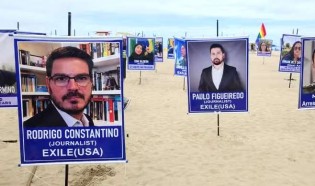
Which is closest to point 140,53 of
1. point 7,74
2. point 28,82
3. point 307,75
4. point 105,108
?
point 7,74

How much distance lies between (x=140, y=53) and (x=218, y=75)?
1252 cm

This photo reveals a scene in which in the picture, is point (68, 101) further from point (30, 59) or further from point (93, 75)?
point (30, 59)

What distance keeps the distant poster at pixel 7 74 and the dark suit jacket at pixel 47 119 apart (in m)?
4.31

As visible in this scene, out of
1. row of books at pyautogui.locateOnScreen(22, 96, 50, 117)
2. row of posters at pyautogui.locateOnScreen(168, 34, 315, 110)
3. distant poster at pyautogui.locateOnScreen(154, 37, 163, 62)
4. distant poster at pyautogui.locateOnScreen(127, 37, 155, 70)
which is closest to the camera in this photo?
row of books at pyautogui.locateOnScreen(22, 96, 50, 117)

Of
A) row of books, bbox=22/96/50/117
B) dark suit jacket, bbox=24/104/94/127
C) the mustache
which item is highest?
the mustache


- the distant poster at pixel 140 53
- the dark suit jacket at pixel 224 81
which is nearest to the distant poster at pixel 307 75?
the dark suit jacket at pixel 224 81

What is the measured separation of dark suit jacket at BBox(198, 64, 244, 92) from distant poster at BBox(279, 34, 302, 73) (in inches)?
372

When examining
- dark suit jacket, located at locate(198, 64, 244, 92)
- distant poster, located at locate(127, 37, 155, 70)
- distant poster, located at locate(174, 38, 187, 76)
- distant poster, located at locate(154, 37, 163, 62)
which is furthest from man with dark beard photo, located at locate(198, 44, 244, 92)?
distant poster, located at locate(154, 37, 163, 62)

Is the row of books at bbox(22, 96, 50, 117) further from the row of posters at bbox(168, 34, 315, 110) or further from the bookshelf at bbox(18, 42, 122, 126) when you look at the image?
the row of posters at bbox(168, 34, 315, 110)

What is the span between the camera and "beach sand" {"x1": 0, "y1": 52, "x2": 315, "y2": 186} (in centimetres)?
713

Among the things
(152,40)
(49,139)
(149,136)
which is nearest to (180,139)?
(149,136)

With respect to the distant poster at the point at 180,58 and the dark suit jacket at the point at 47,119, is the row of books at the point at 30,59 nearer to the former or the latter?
the dark suit jacket at the point at 47,119

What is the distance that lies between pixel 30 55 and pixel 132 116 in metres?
8.30

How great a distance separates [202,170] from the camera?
7.60 m
